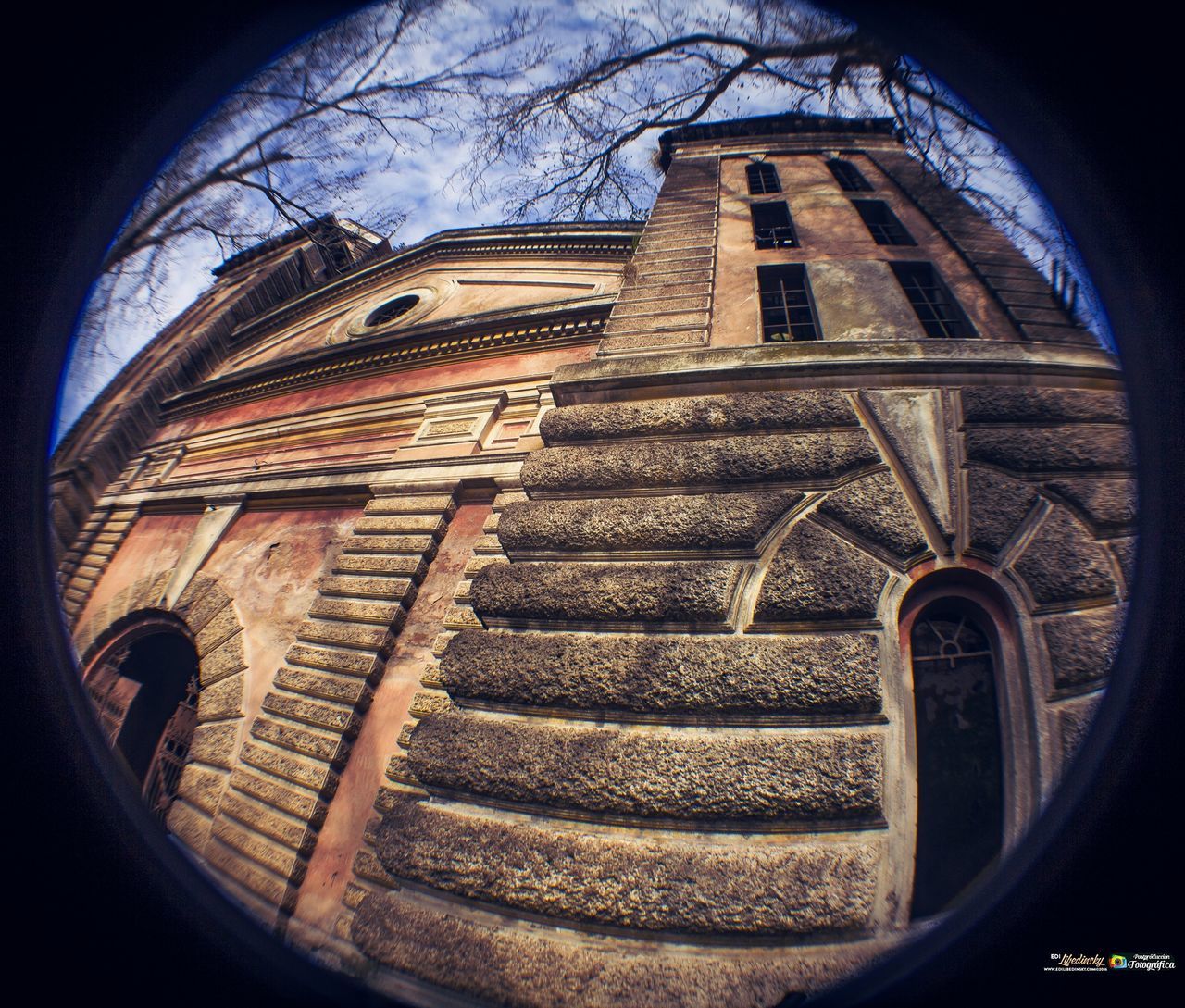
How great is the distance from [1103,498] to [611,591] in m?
2.50

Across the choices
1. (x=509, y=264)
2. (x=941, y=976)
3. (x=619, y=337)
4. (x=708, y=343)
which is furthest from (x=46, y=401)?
(x=509, y=264)

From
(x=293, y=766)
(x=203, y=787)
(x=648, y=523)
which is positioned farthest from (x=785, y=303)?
(x=203, y=787)

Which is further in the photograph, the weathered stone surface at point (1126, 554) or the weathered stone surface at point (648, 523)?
the weathered stone surface at point (648, 523)

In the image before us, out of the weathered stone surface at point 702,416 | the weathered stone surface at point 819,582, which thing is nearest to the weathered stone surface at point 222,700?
the weathered stone surface at point 702,416

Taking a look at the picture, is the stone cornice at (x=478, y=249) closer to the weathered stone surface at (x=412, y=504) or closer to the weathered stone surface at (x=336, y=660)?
the weathered stone surface at (x=412, y=504)

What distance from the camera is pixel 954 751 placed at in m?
1.99

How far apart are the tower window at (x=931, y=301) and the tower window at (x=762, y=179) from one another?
9.19 feet

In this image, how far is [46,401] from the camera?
2.13m

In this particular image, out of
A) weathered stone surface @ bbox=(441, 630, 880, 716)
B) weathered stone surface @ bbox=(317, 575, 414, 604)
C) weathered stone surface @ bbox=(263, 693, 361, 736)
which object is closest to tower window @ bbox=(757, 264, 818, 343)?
weathered stone surface @ bbox=(441, 630, 880, 716)

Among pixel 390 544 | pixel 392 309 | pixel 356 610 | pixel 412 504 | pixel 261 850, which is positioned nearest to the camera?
pixel 261 850

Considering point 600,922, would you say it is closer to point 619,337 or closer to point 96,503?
point 619,337

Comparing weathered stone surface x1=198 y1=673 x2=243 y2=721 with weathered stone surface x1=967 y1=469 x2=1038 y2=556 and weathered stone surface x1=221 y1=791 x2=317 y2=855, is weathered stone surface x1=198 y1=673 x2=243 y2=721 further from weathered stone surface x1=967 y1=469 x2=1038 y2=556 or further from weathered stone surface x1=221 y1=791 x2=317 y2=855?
weathered stone surface x1=967 y1=469 x2=1038 y2=556

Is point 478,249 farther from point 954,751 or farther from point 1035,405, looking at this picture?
point 954,751

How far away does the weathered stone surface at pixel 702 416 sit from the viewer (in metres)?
2.47
